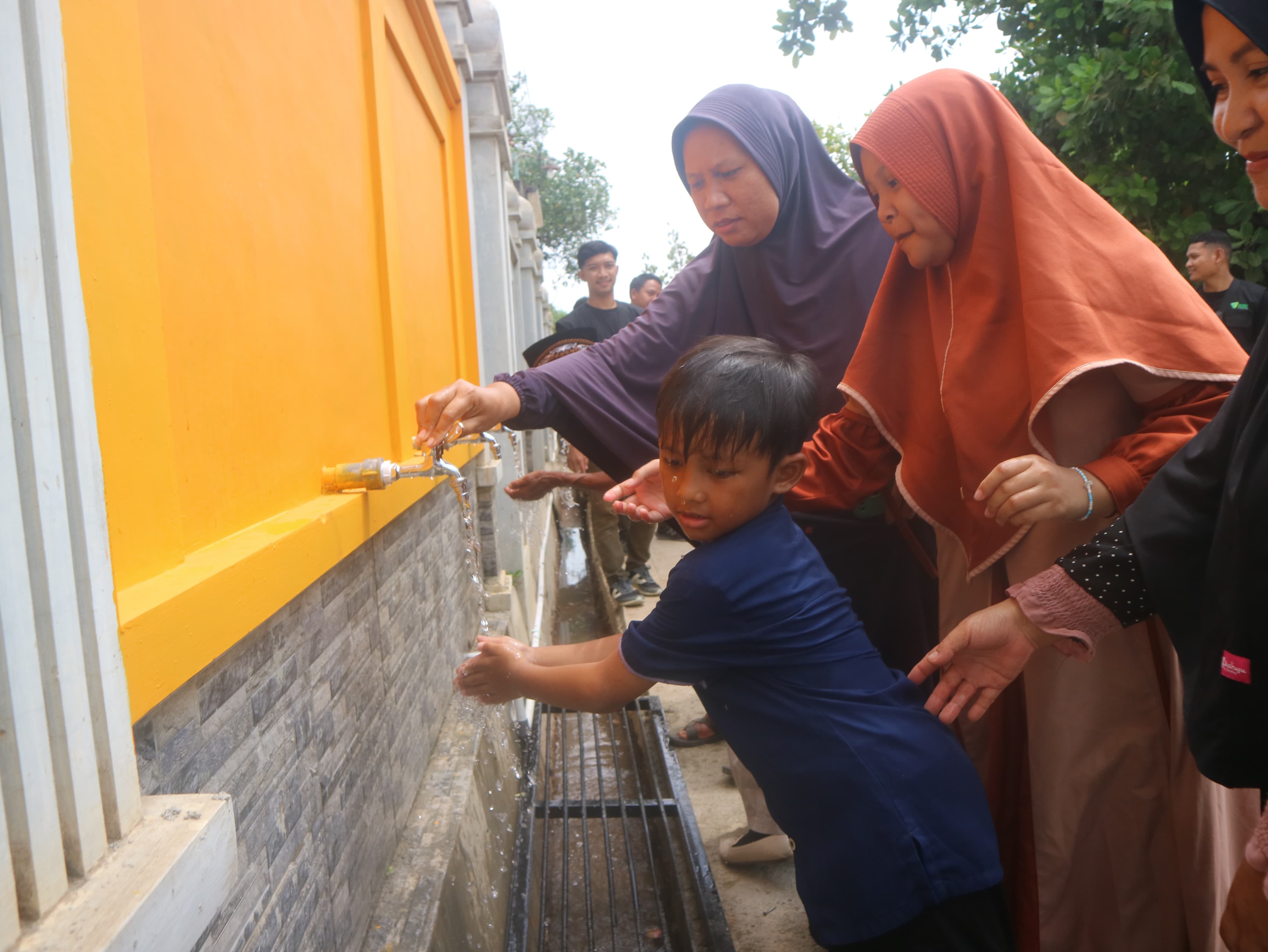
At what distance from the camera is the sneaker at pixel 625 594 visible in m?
5.97

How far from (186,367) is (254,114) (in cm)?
58

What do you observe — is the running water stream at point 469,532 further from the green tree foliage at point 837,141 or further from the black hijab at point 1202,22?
the green tree foliage at point 837,141

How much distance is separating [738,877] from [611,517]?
3.68 metres

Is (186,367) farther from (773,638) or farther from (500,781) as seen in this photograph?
(500,781)

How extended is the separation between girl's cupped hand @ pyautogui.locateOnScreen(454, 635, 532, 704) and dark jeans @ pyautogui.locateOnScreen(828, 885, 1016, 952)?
773 millimetres

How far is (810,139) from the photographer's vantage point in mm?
2451

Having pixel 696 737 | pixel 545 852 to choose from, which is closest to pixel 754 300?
pixel 545 852

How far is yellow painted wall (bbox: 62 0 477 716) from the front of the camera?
0.95 metres

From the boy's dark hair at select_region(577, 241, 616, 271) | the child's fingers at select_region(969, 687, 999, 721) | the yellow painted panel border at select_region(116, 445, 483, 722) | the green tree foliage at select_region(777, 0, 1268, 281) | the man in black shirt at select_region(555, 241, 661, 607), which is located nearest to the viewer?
the yellow painted panel border at select_region(116, 445, 483, 722)

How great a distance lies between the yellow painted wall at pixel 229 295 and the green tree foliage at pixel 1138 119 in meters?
4.67

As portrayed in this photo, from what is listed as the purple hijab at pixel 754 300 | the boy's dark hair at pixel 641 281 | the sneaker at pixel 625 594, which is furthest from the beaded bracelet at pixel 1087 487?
the boy's dark hair at pixel 641 281

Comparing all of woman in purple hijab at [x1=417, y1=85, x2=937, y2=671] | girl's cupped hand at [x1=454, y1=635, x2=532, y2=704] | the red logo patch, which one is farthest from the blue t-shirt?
woman in purple hijab at [x1=417, y1=85, x2=937, y2=671]

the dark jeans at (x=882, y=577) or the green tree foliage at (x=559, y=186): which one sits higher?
the green tree foliage at (x=559, y=186)

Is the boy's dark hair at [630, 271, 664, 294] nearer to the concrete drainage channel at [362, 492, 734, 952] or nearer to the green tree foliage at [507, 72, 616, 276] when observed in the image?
the concrete drainage channel at [362, 492, 734, 952]
